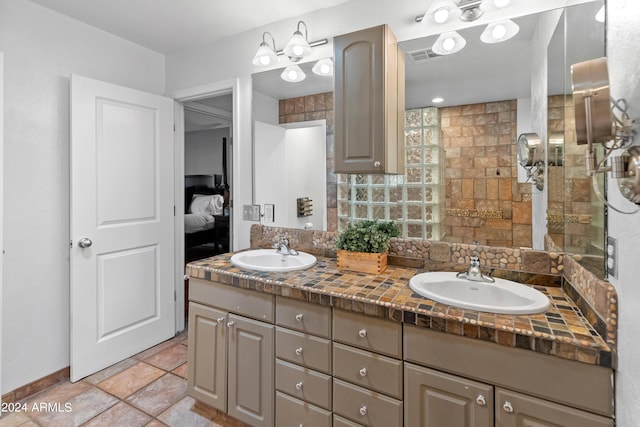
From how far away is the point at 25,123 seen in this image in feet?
6.37

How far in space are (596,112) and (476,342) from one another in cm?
75

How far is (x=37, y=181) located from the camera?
200 cm

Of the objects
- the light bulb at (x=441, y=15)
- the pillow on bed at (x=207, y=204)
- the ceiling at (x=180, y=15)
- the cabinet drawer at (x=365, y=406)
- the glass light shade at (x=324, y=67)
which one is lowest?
the cabinet drawer at (x=365, y=406)

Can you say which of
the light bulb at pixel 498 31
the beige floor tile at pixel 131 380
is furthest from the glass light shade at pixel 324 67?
the beige floor tile at pixel 131 380

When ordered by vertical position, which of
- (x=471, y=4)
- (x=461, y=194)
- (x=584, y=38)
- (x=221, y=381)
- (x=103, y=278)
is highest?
(x=471, y=4)

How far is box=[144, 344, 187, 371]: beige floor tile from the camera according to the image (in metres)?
2.33

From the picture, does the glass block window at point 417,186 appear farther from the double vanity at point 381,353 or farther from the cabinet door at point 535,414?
the cabinet door at point 535,414

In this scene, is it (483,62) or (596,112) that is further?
(483,62)

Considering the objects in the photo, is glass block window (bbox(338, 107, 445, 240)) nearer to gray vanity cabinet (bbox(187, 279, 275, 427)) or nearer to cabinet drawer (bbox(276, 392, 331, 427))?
gray vanity cabinet (bbox(187, 279, 275, 427))

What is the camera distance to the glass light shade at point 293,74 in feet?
6.76

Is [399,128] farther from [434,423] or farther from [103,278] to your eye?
[103,278]

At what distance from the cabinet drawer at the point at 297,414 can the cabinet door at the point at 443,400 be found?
378 mm

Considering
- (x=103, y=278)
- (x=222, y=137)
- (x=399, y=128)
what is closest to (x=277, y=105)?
(x=399, y=128)

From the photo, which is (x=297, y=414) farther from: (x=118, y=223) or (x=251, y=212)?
(x=118, y=223)
